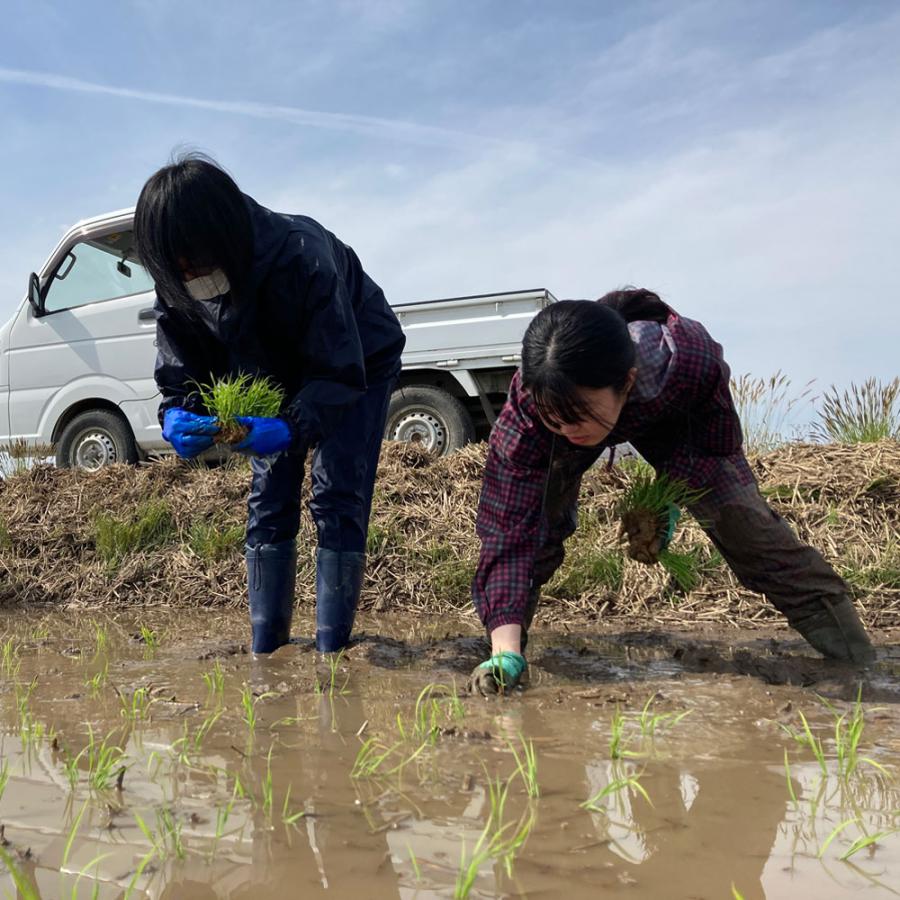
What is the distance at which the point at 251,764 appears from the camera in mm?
1833

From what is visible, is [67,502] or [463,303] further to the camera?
[463,303]

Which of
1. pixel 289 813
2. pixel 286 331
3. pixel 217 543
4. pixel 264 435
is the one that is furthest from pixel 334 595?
pixel 217 543

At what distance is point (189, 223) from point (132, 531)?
3347 millimetres

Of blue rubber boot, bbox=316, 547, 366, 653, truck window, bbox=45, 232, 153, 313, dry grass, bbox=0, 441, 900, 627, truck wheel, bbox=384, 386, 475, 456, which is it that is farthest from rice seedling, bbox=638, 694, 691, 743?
truck window, bbox=45, 232, 153, 313

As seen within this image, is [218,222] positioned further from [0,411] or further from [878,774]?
[0,411]

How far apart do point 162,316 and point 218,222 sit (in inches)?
23.2

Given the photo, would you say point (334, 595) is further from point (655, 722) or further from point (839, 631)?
point (839, 631)

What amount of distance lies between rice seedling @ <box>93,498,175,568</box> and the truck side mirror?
3.48m

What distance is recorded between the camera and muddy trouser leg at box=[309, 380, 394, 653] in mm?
3064

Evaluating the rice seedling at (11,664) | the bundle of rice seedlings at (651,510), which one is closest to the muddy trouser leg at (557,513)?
the bundle of rice seedlings at (651,510)

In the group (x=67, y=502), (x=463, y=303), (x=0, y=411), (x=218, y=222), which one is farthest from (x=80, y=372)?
(x=218, y=222)

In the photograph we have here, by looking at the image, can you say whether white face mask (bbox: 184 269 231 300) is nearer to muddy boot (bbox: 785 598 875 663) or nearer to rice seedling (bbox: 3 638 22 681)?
rice seedling (bbox: 3 638 22 681)

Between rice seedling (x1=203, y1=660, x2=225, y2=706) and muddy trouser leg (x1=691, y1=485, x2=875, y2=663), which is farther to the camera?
muddy trouser leg (x1=691, y1=485, x2=875, y2=663)

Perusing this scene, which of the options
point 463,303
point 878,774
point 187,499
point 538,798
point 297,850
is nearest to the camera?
point 297,850
